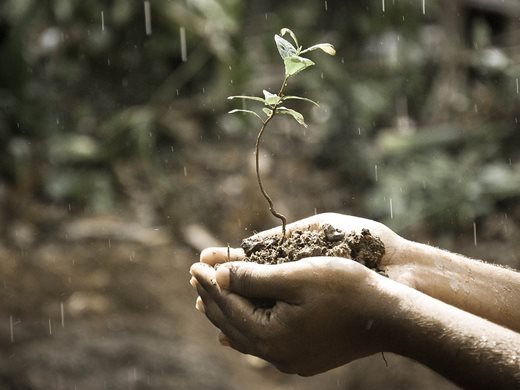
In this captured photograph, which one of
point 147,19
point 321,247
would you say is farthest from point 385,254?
point 147,19

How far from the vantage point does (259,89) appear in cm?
661

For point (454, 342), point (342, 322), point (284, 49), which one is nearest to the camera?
point (454, 342)

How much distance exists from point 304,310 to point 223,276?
25 centimetres

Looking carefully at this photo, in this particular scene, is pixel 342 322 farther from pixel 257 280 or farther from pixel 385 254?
pixel 385 254

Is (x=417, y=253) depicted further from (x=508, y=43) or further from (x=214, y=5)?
(x=508, y=43)

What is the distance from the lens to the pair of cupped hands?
5.47 feet

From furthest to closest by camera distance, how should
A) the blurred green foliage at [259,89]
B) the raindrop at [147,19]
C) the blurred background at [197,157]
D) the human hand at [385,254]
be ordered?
1. the raindrop at [147,19]
2. the blurred green foliage at [259,89]
3. the blurred background at [197,157]
4. the human hand at [385,254]

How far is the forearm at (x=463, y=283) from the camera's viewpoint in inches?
80.4

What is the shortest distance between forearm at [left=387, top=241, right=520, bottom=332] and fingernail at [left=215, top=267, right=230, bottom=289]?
56cm

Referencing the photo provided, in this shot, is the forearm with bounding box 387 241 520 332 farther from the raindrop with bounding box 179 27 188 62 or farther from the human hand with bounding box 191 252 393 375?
the raindrop with bounding box 179 27 188 62

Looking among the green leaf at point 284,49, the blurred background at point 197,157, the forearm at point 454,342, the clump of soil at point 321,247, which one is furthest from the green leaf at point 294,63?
the blurred background at point 197,157

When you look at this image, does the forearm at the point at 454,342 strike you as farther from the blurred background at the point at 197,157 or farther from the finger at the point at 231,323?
the blurred background at the point at 197,157

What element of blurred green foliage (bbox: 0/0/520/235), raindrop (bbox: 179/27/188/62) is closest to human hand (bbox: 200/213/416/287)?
blurred green foliage (bbox: 0/0/520/235)

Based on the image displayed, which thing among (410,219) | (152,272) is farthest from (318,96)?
(152,272)
